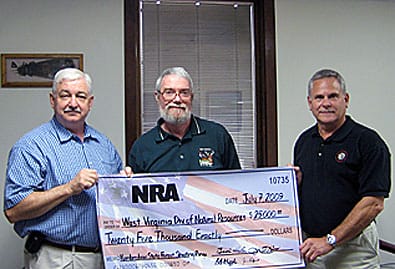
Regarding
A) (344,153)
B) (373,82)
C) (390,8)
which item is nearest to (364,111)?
(373,82)

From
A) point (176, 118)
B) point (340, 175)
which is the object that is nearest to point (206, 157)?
point (176, 118)

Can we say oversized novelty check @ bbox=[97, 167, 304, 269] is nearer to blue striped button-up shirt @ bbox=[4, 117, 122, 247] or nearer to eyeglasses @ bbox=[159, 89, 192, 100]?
blue striped button-up shirt @ bbox=[4, 117, 122, 247]

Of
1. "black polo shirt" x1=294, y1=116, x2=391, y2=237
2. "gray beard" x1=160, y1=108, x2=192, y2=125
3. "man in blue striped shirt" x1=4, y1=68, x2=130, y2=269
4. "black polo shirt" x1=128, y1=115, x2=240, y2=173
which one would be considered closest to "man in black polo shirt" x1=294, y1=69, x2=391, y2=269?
"black polo shirt" x1=294, y1=116, x2=391, y2=237

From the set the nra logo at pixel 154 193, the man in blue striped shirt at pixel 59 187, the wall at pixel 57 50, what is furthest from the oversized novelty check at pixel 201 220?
→ the wall at pixel 57 50

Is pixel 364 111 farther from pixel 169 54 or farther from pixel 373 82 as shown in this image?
pixel 169 54

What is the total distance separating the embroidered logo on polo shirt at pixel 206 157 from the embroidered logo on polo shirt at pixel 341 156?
593mm

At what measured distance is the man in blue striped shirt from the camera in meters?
1.90

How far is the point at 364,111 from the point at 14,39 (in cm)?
255

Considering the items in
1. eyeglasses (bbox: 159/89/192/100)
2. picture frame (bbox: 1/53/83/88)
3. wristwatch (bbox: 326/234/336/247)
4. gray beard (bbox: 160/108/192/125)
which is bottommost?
wristwatch (bbox: 326/234/336/247)

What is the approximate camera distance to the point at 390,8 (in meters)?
3.53

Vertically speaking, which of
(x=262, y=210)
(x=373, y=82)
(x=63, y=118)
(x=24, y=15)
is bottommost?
(x=262, y=210)

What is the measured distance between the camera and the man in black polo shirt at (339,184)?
203 cm

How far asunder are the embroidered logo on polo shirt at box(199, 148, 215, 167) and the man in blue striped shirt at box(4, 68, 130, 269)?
474 mm

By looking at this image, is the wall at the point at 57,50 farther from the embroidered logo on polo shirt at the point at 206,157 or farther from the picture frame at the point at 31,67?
the embroidered logo on polo shirt at the point at 206,157
